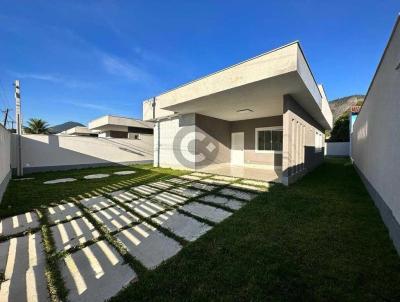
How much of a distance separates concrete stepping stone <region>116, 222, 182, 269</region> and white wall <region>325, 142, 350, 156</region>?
2387 centimetres

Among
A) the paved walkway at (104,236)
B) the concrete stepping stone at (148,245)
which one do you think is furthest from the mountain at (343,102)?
the concrete stepping stone at (148,245)

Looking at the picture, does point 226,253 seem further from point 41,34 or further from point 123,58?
point 123,58

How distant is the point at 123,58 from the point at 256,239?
11144 mm

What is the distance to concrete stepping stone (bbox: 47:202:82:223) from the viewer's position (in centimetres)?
336

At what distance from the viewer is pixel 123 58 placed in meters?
9.84

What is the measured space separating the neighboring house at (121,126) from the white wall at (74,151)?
1.78m

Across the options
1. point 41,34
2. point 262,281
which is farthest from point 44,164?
point 262,281

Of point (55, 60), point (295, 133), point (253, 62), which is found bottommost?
point (295, 133)

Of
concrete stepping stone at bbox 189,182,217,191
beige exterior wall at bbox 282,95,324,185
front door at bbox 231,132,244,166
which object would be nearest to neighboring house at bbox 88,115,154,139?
front door at bbox 231,132,244,166

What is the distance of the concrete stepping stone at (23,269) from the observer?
5.37 ft

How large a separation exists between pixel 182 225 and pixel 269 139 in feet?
27.2

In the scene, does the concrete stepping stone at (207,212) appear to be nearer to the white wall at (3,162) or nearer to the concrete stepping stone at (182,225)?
the concrete stepping stone at (182,225)

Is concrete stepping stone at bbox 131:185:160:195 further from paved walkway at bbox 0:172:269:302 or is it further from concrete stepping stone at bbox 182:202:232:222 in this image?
concrete stepping stone at bbox 182:202:232:222

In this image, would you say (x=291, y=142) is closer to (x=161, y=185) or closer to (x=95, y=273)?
(x=161, y=185)
